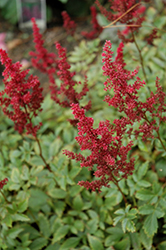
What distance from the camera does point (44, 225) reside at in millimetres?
2662

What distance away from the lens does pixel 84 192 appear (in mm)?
2756

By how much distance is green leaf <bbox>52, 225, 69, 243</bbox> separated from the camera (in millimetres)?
2501

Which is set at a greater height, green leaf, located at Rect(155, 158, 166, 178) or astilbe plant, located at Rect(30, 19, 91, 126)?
astilbe plant, located at Rect(30, 19, 91, 126)

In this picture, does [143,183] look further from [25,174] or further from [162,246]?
[25,174]

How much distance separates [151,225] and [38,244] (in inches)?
43.4

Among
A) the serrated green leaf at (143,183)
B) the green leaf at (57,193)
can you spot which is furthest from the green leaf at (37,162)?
the serrated green leaf at (143,183)

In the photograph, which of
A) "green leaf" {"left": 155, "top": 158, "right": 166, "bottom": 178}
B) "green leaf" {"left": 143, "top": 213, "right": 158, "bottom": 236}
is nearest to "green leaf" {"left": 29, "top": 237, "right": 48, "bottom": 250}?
"green leaf" {"left": 143, "top": 213, "right": 158, "bottom": 236}

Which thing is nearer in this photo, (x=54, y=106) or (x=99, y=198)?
(x=99, y=198)

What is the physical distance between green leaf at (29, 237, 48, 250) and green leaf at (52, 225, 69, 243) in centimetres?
13

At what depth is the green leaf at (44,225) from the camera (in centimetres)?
262

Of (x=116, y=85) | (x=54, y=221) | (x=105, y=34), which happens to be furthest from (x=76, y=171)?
(x=105, y=34)

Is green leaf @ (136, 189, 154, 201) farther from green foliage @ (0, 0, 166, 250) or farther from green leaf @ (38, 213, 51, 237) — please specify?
green leaf @ (38, 213, 51, 237)

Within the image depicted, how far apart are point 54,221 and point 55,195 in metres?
0.26

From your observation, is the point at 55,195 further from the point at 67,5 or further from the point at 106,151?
the point at 67,5
